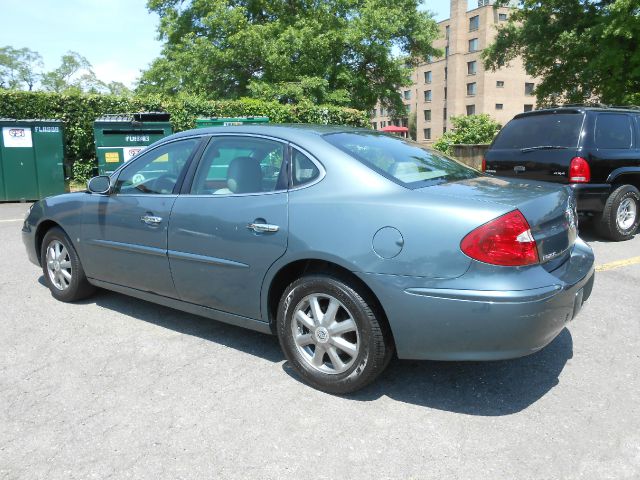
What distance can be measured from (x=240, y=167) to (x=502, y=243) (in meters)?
1.72

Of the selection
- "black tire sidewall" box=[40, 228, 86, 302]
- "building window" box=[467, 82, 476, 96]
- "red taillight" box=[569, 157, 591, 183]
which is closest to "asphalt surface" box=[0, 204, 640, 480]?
"black tire sidewall" box=[40, 228, 86, 302]

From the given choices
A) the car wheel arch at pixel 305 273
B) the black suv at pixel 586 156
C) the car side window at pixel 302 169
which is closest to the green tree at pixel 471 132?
the black suv at pixel 586 156

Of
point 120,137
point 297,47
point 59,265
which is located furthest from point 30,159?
point 297,47

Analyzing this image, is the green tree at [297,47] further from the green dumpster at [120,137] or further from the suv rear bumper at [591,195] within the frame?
the suv rear bumper at [591,195]

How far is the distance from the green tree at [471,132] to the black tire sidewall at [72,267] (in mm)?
14694

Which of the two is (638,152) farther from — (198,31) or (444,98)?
(444,98)

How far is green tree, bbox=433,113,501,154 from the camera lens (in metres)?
18.2

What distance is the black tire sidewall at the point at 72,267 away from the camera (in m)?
4.57

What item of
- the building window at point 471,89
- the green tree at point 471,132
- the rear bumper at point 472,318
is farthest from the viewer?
the building window at point 471,89

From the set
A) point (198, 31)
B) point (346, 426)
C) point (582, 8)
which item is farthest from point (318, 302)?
point (198, 31)

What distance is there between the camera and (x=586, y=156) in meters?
6.73

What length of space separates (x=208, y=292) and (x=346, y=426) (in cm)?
134

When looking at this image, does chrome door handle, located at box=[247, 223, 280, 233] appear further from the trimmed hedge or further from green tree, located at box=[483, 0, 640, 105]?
green tree, located at box=[483, 0, 640, 105]

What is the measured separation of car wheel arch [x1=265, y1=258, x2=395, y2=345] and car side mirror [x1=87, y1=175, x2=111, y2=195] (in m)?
1.76
